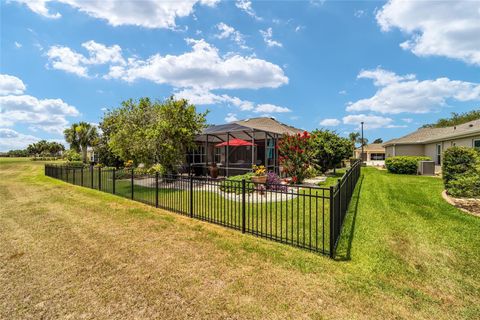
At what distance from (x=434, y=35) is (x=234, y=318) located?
1560 centimetres

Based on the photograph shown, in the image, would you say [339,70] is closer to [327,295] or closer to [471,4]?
[471,4]

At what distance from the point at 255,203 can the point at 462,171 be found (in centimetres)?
777

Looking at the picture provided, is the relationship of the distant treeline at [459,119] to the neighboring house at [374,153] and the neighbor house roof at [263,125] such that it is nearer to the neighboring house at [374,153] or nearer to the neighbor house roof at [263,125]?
the neighboring house at [374,153]

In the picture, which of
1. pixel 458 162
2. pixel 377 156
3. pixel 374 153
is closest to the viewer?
pixel 458 162

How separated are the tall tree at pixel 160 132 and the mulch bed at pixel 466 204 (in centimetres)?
1132

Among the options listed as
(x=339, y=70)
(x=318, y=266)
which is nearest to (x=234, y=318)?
(x=318, y=266)

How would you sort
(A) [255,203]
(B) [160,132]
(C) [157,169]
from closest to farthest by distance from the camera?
1. (A) [255,203]
2. (B) [160,132]
3. (C) [157,169]

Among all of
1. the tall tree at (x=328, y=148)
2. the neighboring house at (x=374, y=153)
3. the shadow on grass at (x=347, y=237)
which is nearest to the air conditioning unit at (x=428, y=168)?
the tall tree at (x=328, y=148)

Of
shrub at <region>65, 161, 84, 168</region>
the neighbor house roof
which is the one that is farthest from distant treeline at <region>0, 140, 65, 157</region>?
the neighbor house roof

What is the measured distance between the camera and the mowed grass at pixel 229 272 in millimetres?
2693

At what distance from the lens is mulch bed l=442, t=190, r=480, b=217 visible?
6.63m

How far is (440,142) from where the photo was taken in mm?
19156

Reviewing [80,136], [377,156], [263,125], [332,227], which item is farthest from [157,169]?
[377,156]

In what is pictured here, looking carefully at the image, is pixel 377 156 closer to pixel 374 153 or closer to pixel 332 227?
pixel 374 153
